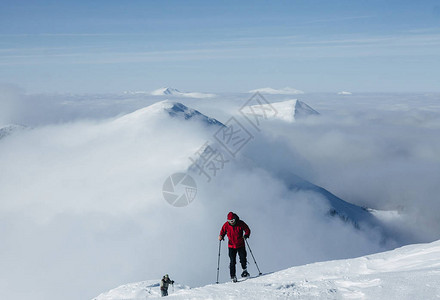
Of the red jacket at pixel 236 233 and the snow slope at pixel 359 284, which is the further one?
the red jacket at pixel 236 233

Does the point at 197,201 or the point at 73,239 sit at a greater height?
the point at 197,201

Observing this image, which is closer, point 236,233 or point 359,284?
point 359,284

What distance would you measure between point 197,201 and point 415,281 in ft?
472

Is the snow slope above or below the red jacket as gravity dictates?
below

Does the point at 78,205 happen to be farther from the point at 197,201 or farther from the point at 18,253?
the point at 197,201

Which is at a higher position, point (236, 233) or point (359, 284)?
point (236, 233)

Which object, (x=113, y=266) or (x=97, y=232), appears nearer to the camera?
(x=113, y=266)

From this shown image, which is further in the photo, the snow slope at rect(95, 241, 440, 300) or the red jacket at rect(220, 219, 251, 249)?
the red jacket at rect(220, 219, 251, 249)

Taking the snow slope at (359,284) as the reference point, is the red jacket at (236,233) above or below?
above

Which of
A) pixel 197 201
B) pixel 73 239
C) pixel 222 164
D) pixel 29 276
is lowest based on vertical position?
pixel 29 276

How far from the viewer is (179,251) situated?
116688mm

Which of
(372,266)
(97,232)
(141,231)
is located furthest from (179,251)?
(372,266)

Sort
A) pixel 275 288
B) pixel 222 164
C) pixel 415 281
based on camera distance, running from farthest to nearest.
Result: 1. pixel 222 164
2. pixel 275 288
3. pixel 415 281

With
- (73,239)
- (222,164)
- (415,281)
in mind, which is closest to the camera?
(415,281)
